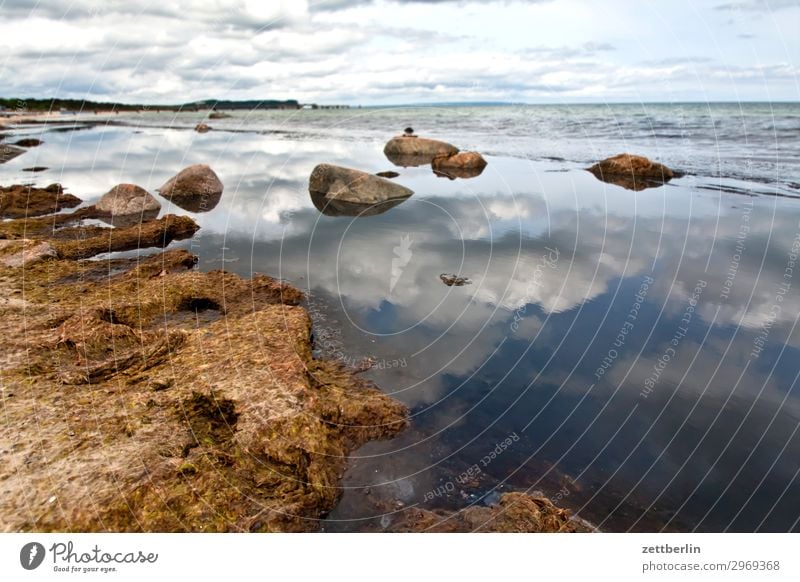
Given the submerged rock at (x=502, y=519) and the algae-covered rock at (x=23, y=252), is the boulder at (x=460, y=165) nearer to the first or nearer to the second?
the algae-covered rock at (x=23, y=252)

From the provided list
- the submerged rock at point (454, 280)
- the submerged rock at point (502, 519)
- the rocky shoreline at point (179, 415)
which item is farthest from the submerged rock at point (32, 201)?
the submerged rock at point (502, 519)

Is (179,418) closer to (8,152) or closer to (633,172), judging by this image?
(633,172)

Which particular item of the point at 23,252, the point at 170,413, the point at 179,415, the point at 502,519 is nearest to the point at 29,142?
the point at 23,252

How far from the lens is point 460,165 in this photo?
37750mm

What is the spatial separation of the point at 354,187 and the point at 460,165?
1387 centimetres

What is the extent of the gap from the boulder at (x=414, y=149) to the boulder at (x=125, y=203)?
77.3ft

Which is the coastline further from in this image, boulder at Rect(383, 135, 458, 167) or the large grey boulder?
boulder at Rect(383, 135, 458, 167)

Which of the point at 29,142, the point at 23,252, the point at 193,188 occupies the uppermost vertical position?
the point at 23,252

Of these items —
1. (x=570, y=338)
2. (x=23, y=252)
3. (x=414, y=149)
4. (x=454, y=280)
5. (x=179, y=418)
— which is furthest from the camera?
(x=414, y=149)

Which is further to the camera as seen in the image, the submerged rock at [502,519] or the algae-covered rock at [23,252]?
the algae-covered rock at [23,252]

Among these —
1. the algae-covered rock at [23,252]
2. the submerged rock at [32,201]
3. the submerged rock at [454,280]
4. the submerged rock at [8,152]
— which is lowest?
the submerged rock at [8,152]

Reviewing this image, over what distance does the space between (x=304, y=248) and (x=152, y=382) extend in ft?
36.1

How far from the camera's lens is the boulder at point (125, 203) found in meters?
24.9
